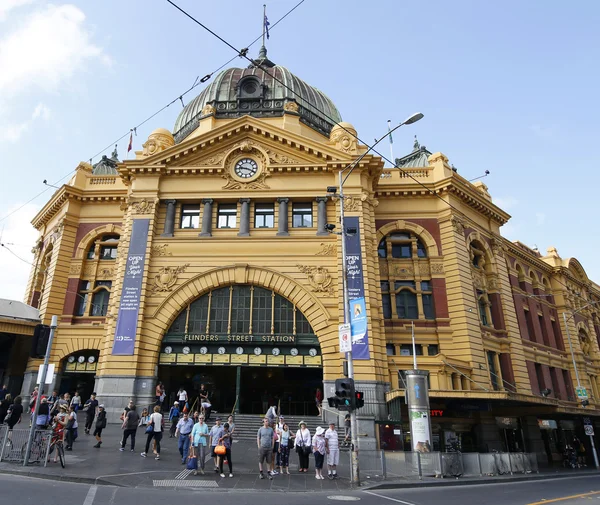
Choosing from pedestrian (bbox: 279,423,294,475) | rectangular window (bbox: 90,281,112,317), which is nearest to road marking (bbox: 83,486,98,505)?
pedestrian (bbox: 279,423,294,475)

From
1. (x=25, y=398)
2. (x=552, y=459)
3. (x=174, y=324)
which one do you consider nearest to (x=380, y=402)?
(x=174, y=324)

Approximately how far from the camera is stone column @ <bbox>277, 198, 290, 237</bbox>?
3356cm

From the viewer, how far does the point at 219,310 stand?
32375mm

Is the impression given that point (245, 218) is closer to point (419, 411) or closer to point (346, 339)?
point (346, 339)

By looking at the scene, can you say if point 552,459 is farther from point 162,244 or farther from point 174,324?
point 162,244

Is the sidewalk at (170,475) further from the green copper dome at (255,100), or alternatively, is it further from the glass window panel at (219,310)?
the green copper dome at (255,100)

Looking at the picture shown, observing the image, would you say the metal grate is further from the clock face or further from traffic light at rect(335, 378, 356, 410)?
the clock face

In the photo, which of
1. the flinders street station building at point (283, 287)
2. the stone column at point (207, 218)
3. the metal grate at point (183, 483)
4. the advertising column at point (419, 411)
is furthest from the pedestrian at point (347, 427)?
the stone column at point (207, 218)

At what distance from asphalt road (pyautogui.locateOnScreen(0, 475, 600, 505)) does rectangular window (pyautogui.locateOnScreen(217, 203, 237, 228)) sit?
2274 centimetres

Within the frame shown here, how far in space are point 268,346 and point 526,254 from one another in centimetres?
2930

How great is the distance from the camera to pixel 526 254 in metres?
45.9

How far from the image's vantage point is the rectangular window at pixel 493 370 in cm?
3491

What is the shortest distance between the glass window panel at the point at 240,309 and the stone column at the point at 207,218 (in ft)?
15.2

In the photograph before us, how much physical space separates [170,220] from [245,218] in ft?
18.5
